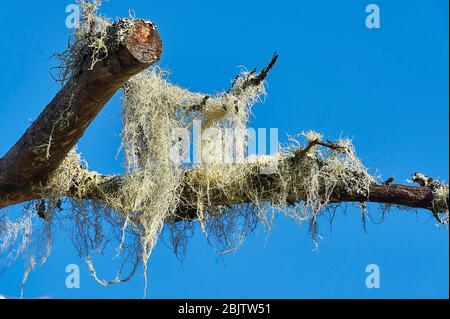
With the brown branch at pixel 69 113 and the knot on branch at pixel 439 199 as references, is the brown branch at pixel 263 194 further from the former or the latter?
the brown branch at pixel 69 113

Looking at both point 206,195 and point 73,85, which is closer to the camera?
point 73,85

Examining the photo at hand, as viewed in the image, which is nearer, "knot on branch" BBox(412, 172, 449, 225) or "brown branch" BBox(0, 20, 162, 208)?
"brown branch" BBox(0, 20, 162, 208)

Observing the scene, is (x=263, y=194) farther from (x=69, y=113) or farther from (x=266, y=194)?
(x=69, y=113)

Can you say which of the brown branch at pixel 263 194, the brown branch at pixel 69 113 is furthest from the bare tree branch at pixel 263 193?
the brown branch at pixel 69 113

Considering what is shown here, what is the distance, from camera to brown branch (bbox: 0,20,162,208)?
11.3ft

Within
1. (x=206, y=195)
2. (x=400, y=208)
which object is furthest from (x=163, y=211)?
(x=400, y=208)

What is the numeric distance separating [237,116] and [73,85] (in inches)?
49.4

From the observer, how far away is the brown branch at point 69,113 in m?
3.45

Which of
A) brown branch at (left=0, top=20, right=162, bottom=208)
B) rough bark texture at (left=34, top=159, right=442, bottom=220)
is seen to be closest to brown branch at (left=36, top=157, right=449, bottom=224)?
rough bark texture at (left=34, top=159, right=442, bottom=220)

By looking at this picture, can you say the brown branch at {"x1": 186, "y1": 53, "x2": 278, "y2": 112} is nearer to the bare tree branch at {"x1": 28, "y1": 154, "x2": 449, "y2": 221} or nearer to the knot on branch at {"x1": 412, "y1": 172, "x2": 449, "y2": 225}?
the bare tree branch at {"x1": 28, "y1": 154, "x2": 449, "y2": 221}

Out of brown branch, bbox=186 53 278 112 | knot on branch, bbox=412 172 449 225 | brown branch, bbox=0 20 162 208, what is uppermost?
brown branch, bbox=186 53 278 112

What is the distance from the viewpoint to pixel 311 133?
14.3 feet

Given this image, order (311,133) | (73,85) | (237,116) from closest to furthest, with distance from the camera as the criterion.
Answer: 1. (73,85)
2. (311,133)
3. (237,116)
